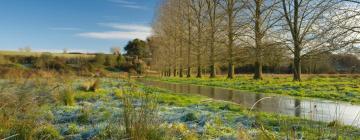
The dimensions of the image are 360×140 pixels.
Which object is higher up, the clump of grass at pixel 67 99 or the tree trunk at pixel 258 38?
the tree trunk at pixel 258 38

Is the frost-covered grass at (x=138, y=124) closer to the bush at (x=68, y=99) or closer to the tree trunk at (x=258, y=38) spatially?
the bush at (x=68, y=99)

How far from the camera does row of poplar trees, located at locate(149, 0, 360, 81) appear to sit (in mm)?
13375

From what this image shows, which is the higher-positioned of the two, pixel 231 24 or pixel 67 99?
pixel 231 24

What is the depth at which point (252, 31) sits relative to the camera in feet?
97.5

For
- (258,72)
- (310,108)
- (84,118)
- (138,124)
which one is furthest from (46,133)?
(258,72)

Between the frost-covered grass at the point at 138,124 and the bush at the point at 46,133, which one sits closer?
the frost-covered grass at the point at 138,124

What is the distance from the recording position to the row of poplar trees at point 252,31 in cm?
1338

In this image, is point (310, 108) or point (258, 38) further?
point (258, 38)

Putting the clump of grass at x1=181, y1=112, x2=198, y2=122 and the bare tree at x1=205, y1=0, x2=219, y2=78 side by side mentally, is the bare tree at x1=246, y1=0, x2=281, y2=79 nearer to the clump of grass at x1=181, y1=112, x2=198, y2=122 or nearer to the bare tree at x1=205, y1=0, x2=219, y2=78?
the bare tree at x1=205, y1=0, x2=219, y2=78

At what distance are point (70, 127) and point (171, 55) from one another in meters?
44.2

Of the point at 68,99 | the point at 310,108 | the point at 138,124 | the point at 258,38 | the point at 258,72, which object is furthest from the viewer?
the point at 258,72

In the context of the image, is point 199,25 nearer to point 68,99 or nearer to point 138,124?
point 68,99

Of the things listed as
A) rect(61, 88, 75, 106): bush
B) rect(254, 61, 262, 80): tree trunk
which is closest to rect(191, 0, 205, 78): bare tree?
rect(254, 61, 262, 80): tree trunk

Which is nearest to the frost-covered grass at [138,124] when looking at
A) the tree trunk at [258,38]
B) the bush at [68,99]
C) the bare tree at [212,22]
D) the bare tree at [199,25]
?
the bush at [68,99]
